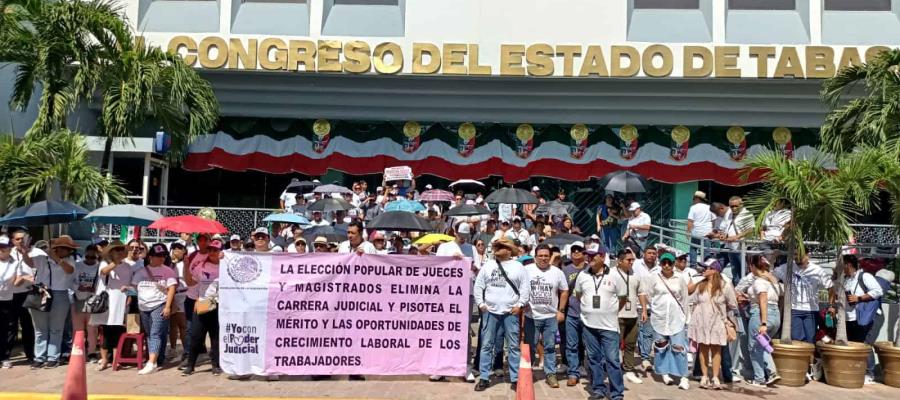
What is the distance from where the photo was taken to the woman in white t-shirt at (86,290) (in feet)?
29.3

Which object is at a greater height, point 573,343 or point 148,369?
point 573,343

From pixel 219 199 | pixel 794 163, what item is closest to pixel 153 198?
pixel 219 199

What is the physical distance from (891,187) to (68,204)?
12002mm

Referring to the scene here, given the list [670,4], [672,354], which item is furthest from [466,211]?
[670,4]

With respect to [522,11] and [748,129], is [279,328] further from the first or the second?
[748,129]

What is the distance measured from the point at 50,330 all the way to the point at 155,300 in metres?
1.63

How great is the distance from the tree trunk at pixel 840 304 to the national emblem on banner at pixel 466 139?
10.3 meters

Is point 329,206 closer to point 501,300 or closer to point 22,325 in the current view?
point 22,325

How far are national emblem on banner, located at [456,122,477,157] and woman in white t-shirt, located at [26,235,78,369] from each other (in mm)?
10842

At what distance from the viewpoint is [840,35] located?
16.9 metres

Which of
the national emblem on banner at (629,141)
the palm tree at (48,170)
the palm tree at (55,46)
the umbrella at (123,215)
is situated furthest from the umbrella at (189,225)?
the national emblem on banner at (629,141)

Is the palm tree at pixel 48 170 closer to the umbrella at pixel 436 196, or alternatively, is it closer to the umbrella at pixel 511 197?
the umbrella at pixel 436 196

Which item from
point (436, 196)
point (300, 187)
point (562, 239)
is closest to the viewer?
point (562, 239)

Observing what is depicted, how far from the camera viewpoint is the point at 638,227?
12.4 metres
